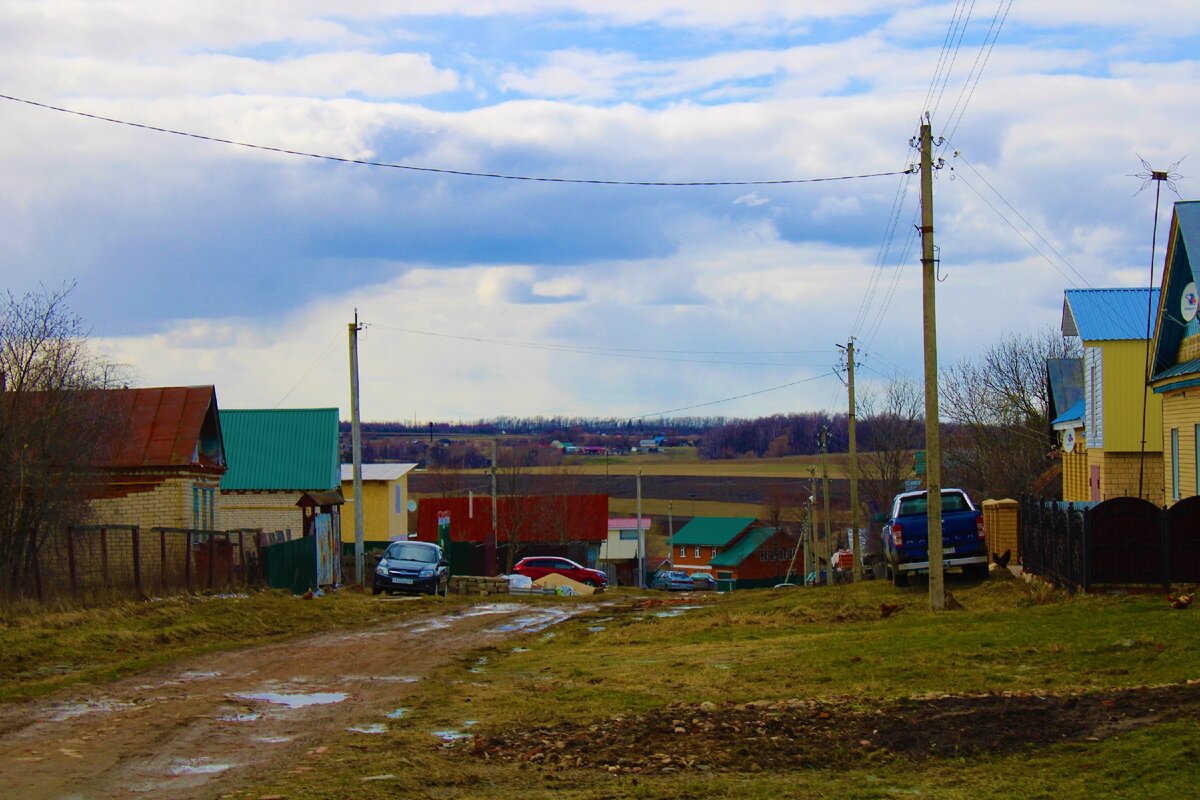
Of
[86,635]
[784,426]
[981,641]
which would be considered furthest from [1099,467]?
[784,426]

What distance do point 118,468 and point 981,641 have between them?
2324cm

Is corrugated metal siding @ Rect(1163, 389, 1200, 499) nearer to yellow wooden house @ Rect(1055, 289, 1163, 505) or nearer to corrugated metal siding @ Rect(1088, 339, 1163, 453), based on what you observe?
yellow wooden house @ Rect(1055, 289, 1163, 505)

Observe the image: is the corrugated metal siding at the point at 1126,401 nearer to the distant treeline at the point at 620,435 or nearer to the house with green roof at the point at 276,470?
the house with green roof at the point at 276,470

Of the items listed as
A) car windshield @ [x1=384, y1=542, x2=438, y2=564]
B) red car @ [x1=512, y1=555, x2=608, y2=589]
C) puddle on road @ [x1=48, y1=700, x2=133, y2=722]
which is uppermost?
puddle on road @ [x1=48, y1=700, x2=133, y2=722]

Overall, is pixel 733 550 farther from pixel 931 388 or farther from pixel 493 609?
pixel 931 388

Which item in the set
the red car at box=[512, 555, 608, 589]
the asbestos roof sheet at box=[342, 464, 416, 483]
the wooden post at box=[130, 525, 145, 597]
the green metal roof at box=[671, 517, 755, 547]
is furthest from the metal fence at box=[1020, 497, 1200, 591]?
the green metal roof at box=[671, 517, 755, 547]

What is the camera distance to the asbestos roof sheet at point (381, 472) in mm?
56803

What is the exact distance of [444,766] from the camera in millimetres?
9086

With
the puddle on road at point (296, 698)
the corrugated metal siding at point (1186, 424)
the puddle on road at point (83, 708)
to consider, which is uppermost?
the corrugated metal siding at point (1186, 424)

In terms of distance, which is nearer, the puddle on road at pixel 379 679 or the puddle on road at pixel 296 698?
the puddle on road at pixel 296 698

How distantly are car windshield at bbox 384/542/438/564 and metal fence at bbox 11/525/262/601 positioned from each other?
7.30 metres

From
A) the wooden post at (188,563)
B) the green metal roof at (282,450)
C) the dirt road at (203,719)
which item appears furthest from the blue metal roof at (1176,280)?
the green metal roof at (282,450)

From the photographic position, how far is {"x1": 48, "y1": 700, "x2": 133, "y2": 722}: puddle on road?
11.4 metres

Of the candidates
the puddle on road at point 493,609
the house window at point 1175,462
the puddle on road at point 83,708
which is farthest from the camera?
the puddle on road at point 493,609
